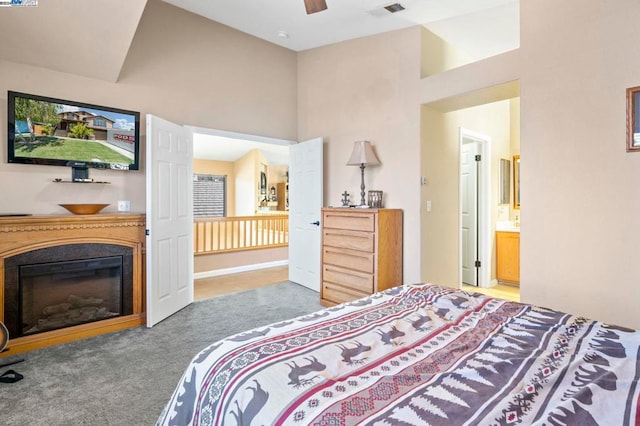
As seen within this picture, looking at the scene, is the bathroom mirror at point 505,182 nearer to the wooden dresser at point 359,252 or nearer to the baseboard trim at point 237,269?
the wooden dresser at point 359,252

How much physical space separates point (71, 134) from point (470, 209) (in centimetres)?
489

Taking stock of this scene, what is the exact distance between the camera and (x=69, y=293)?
119 inches

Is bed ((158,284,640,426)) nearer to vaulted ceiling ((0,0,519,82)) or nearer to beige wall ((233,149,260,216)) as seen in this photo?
vaulted ceiling ((0,0,519,82))

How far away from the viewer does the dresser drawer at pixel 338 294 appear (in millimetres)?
3604

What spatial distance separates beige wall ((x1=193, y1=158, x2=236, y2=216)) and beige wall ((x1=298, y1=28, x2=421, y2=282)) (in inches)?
200

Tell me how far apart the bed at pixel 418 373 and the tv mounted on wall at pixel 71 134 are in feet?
9.55

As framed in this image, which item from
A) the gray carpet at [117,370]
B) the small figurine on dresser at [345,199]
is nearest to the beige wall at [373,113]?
the small figurine on dresser at [345,199]

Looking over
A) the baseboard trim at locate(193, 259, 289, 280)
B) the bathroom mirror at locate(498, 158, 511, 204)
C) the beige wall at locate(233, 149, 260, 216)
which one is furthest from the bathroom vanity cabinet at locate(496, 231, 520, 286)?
the beige wall at locate(233, 149, 260, 216)

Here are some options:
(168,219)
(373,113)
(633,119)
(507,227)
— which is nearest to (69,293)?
(168,219)

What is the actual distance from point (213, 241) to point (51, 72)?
3380mm

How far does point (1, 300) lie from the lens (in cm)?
262

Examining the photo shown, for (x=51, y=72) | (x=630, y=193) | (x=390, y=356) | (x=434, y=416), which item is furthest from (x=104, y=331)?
(x=630, y=193)

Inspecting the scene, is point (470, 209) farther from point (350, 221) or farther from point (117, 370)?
point (117, 370)

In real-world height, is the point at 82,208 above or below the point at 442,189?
below
